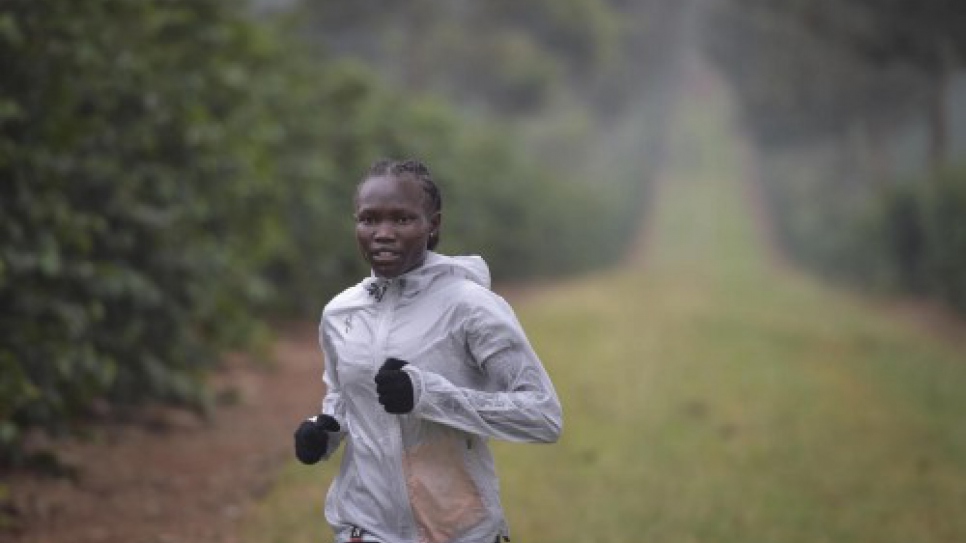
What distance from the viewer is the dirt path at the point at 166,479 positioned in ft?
22.6

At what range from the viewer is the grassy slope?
7684mm

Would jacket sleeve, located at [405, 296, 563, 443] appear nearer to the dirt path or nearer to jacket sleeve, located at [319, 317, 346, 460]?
jacket sleeve, located at [319, 317, 346, 460]

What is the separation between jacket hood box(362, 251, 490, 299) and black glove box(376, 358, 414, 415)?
0.30 m

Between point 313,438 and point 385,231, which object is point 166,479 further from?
point 385,231

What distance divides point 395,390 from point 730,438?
774cm

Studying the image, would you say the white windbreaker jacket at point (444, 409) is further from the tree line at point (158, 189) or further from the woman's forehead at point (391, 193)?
the tree line at point (158, 189)

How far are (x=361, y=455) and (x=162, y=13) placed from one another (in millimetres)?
6903

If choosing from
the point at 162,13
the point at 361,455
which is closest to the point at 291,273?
the point at 162,13

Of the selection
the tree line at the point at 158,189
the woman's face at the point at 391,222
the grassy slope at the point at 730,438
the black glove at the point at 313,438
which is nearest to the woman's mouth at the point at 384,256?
the woman's face at the point at 391,222

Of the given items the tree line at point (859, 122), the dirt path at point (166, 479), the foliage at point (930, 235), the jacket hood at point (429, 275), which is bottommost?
the dirt path at point (166, 479)

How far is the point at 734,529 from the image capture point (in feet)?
24.8

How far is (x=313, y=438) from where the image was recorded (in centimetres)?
371

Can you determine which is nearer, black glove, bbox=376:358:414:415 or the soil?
black glove, bbox=376:358:414:415

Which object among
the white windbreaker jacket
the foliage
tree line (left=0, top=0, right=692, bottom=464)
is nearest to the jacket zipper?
the white windbreaker jacket
